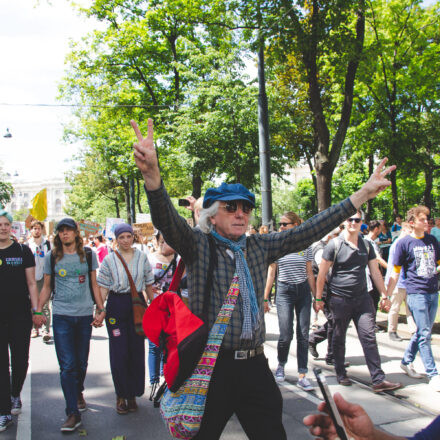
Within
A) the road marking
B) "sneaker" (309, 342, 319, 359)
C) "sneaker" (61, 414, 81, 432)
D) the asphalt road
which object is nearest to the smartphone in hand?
the asphalt road

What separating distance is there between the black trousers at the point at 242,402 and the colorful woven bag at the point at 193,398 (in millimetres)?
76

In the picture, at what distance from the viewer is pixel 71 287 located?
466 centimetres

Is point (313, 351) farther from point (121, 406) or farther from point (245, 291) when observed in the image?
point (245, 291)

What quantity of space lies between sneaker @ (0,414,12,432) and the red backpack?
9.04 ft

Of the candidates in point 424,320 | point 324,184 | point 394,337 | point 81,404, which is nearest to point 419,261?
point 424,320

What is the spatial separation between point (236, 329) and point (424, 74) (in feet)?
61.3

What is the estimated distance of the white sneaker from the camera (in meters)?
4.92

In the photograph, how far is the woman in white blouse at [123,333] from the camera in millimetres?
4695

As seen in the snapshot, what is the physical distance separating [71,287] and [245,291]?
277cm

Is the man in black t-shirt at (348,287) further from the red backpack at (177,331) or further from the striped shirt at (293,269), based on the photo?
the red backpack at (177,331)

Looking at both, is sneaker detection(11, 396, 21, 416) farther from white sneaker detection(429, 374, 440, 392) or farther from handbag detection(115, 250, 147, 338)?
white sneaker detection(429, 374, 440, 392)

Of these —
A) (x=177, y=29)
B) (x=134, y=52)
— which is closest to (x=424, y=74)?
(x=177, y=29)

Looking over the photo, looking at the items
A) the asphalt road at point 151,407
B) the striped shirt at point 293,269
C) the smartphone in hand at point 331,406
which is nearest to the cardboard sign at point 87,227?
the asphalt road at point 151,407

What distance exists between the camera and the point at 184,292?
4328 mm
